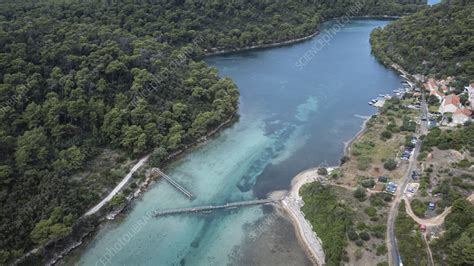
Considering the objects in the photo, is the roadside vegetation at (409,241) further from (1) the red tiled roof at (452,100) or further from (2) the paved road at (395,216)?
(1) the red tiled roof at (452,100)

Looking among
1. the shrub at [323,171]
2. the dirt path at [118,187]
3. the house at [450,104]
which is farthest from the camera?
the house at [450,104]

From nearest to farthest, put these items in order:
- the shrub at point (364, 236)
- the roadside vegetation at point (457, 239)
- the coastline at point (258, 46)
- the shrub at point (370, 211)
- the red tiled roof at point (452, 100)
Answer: the roadside vegetation at point (457, 239), the shrub at point (364, 236), the shrub at point (370, 211), the red tiled roof at point (452, 100), the coastline at point (258, 46)

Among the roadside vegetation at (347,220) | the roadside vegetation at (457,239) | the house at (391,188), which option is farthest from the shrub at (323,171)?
the roadside vegetation at (457,239)

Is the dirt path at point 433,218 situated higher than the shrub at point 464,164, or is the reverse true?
the shrub at point 464,164

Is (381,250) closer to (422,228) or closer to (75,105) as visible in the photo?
(422,228)

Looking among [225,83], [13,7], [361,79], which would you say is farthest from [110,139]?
[361,79]

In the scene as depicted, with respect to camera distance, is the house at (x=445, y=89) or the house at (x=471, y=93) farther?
the house at (x=445, y=89)

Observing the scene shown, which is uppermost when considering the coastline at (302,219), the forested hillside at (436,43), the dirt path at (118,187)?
the forested hillside at (436,43)
